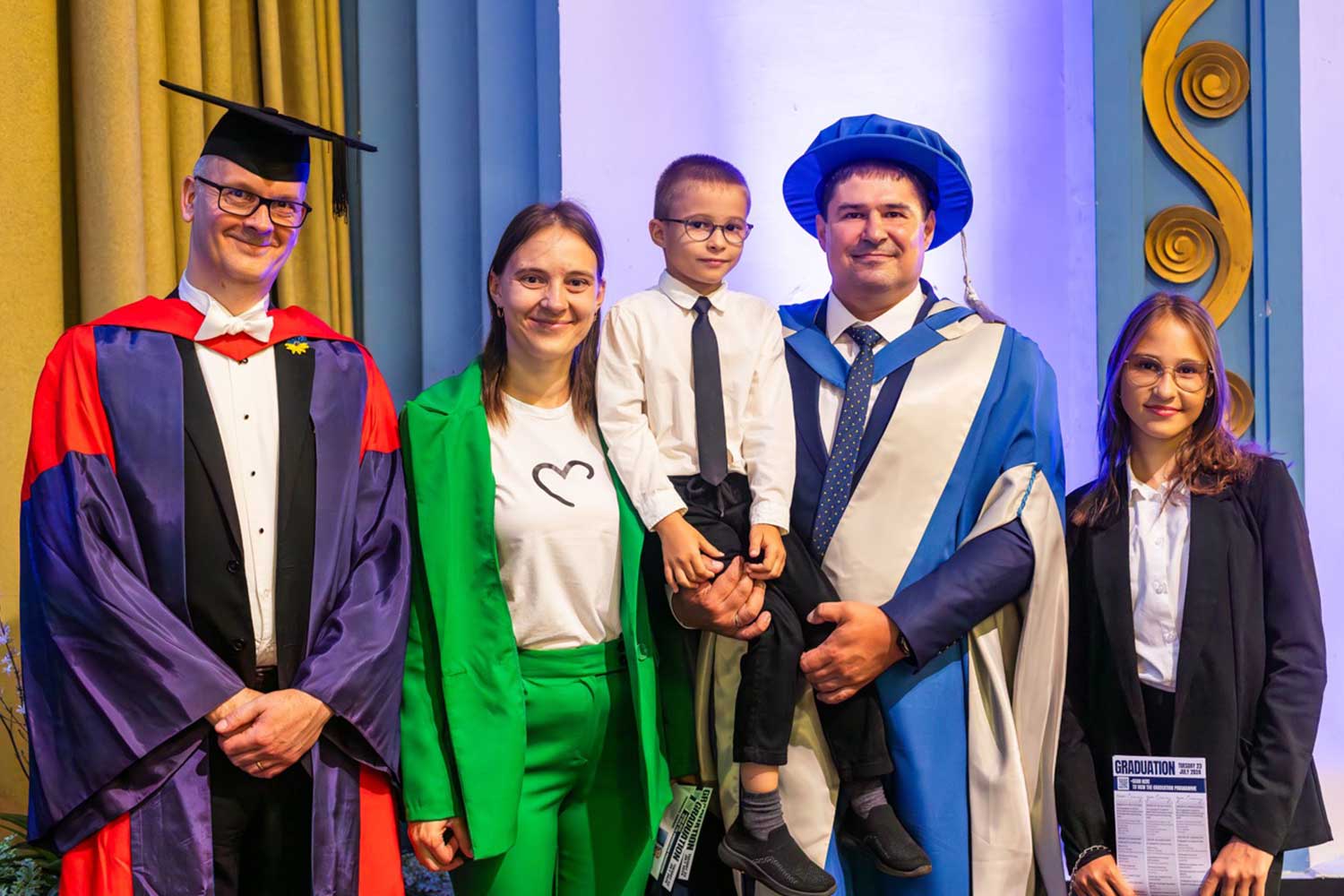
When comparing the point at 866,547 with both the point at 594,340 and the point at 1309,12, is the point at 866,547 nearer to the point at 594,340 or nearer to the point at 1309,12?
the point at 594,340

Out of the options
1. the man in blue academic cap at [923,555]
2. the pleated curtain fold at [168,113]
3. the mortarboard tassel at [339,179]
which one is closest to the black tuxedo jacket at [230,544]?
the mortarboard tassel at [339,179]

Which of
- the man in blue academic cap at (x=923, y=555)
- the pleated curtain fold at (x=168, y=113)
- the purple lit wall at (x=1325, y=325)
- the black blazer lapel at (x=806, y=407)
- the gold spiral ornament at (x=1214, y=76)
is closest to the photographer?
the man in blue academic cap at (x=923, y=555)

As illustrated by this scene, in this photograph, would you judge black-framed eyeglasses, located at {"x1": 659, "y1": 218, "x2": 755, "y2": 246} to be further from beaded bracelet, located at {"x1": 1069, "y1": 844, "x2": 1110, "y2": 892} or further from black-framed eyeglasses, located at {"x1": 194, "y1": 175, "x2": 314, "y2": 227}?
beaded bracelet, located at {"x1": 1069, "y1": 844, "x2": 1110, "y2": 892}

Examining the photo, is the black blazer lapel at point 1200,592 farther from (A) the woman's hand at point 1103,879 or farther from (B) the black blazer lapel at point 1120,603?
(A) the woman's hand at point 1103,879

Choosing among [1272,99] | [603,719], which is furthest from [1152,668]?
[1272,99]

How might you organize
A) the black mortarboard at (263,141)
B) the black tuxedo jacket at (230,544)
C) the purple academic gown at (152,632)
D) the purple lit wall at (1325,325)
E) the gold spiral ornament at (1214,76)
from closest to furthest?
the purple academic gown at (152,632)
the black tuxedo jacket at (230,544)
the black mortarboard at (263,141)
the gold spiral ornament at (1214,76)
the purple lit wall at (1325,325)

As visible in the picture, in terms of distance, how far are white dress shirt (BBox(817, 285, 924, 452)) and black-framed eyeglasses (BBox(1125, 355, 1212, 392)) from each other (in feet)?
1.58

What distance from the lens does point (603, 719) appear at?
2.40m

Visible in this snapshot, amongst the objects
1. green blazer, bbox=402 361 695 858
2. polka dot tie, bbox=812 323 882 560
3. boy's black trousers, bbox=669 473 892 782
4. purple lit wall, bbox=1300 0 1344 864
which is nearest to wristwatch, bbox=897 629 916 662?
boy's black trousers, bbox=669 473 892 782

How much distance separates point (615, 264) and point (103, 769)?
2.05 m

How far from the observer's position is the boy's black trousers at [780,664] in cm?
237

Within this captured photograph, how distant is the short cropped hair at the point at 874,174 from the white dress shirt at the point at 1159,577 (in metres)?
0.79

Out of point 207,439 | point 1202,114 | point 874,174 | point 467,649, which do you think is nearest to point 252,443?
point 207,439

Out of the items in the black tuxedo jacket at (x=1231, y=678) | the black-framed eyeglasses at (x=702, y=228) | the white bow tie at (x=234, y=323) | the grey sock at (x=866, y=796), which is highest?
the black-framed eyeglasses at (x=702, y=228)
